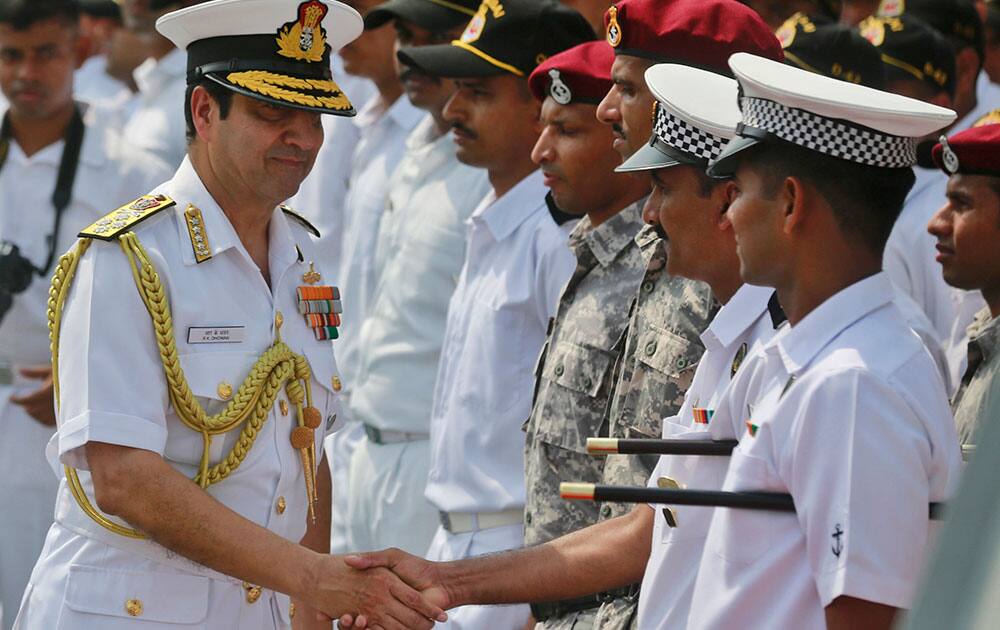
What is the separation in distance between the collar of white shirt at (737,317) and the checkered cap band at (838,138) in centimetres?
59

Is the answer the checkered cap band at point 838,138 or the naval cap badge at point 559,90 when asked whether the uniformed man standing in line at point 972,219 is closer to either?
the naval cap badge at point 559,90

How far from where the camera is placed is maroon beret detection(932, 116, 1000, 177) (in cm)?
441

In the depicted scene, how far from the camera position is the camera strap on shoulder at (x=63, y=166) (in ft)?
20.5

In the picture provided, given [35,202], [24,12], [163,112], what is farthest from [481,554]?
[163,112]

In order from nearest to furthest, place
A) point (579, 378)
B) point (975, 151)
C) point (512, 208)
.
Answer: point (579, 378)
point (975, 151)
point (512, 208)

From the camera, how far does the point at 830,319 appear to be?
→ 258 centimetres

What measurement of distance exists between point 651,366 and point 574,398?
16.8 inches

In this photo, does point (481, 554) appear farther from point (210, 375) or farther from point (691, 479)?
point (691, 479)

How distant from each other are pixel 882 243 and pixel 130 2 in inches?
332

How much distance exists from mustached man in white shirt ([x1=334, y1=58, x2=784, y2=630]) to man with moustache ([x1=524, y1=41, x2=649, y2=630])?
35 centimetres

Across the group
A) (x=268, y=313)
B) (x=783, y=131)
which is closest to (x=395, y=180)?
(x=268, y=313)

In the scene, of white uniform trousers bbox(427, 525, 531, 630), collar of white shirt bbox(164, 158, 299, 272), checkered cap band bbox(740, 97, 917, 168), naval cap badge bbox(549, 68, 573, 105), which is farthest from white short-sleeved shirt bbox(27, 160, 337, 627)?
checkered cap band bbox(740, 97, 917, 168)

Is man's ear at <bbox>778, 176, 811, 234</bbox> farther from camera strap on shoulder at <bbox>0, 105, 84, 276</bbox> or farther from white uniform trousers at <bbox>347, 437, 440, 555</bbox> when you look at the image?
camera strap on shoulder at <bbox>0, 105, 84, 276</bbox>

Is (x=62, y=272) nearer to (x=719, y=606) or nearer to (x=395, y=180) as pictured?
(x=719, y=606)
